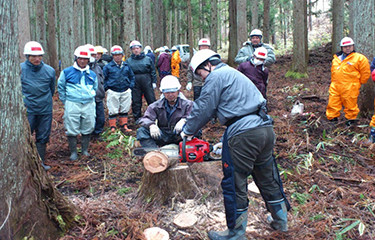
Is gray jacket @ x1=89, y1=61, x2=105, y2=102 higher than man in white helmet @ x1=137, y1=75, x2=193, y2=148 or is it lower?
A: higher

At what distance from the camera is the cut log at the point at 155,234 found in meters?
3.22

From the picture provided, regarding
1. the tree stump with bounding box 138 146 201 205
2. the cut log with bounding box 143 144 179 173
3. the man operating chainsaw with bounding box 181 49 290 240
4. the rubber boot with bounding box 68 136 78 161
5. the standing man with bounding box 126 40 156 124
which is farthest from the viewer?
the standing man with bounding box 126 40 156 124

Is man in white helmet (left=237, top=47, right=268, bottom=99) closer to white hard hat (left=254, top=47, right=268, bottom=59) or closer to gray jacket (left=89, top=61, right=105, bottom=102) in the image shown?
white hard hat (left=254, top=47, right=268, bottom=59)

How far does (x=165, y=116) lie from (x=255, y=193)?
1669mm

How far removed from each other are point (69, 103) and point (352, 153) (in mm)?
4986

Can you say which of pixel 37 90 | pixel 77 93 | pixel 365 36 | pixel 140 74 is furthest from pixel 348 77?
pixel 37 90

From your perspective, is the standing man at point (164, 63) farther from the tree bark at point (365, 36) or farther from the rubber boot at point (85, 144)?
the tree bark at point (365, 36)

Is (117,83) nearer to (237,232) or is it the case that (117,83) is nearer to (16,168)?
(16,168)

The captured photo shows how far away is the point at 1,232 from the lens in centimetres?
239

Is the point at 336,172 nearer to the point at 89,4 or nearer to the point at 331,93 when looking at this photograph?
the point at 331,93

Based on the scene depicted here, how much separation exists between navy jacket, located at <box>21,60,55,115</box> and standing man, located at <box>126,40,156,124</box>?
8.98ft

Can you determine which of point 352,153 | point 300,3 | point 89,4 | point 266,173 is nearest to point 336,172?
point 352,153

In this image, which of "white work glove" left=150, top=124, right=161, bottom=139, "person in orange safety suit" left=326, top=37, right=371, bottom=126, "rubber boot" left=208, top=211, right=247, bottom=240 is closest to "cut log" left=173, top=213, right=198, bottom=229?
Result: "rubber boot" left=208, top=211, right=247, bottom=240

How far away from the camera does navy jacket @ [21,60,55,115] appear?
497 centimetres
